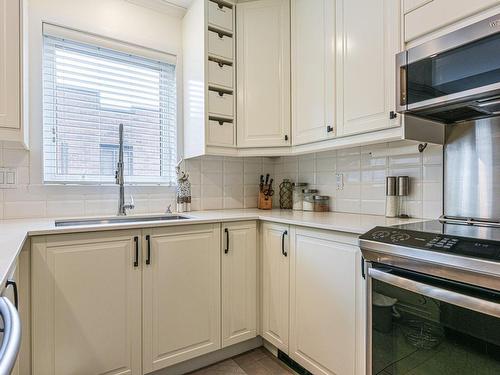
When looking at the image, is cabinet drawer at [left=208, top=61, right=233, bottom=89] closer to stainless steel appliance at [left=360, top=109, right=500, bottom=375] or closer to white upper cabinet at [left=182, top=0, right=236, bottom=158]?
white upper cabinet at [left=182, top=0, right=236, bottom=158]

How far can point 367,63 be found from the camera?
1.63 meters

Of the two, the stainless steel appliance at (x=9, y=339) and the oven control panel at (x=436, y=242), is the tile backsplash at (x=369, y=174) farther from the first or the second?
the stainless steel appliance at (x=9, y=339)

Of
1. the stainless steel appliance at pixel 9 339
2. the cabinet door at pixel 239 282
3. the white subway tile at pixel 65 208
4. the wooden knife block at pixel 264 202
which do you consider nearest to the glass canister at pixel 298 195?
the wooden knife block at pixel 264 202

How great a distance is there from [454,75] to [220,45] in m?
1.57

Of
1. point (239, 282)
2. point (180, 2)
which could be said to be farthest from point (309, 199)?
point (180, 2)

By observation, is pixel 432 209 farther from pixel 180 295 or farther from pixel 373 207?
pixel 180 295

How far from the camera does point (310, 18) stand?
2.00 m

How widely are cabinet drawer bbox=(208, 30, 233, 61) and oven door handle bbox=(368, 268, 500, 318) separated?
1.79 m

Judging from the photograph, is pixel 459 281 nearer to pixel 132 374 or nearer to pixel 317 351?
pixel 317 351

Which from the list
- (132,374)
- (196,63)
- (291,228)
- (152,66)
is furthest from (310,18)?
(132,374)

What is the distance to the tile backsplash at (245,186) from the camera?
1.73 meters

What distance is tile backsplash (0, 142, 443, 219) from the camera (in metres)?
1.73

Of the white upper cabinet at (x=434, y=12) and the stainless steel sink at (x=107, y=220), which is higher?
the white upper cabinet at (x=434, y=12)

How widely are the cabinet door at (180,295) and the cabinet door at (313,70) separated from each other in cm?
92
